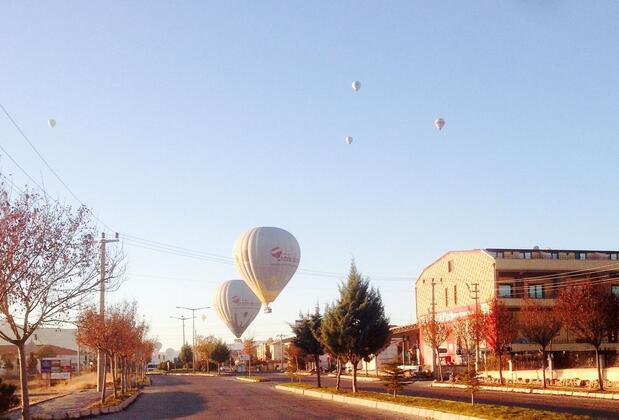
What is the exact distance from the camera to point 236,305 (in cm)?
9162

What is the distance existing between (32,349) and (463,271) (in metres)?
81.2

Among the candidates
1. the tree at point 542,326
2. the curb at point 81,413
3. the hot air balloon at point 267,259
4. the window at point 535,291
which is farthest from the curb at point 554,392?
the window at point 535,291

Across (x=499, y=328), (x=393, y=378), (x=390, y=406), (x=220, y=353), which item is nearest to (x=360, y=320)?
(x=393, y=378)

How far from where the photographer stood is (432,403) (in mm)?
28844

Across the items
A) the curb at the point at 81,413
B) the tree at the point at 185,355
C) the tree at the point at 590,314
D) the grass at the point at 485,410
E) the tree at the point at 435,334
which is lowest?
the tree at the point at 185,355

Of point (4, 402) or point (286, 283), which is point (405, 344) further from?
point (4, 402)

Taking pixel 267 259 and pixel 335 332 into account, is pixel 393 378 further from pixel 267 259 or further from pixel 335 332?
pixel 267 259

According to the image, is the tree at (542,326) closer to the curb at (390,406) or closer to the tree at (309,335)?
the tree at (309,335)

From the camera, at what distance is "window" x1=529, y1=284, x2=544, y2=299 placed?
236 ft

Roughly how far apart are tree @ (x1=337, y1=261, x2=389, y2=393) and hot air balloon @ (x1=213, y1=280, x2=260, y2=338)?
52.0 meters

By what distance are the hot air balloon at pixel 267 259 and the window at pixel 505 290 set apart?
21098mm

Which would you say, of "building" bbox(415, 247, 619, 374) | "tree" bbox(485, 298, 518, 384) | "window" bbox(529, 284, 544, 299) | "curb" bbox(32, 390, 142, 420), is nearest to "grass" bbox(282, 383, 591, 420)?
"curb" bbox(32, 390, 142, 420)

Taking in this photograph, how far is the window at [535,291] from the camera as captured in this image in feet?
236

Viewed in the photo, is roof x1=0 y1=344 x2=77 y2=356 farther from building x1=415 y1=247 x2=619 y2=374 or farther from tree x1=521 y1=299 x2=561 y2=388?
tree x1=521 y1=299 x2=561 y2=388
